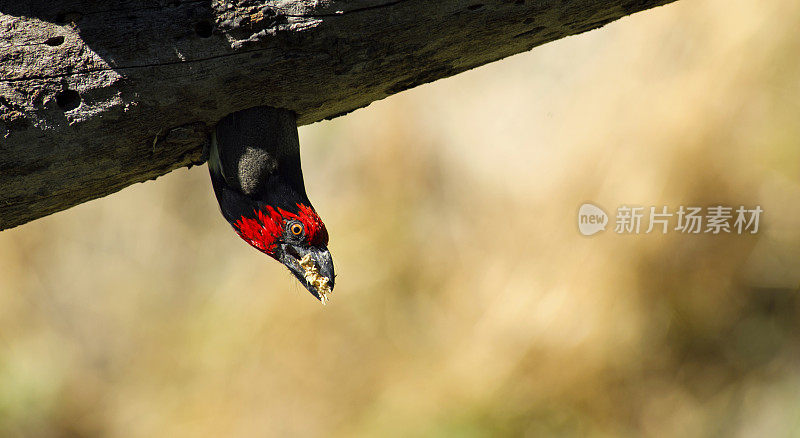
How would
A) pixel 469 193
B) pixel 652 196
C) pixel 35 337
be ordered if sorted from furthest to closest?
pixel 35 337 < pixel 469 193 < pixel 652 196

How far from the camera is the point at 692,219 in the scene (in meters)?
4.84

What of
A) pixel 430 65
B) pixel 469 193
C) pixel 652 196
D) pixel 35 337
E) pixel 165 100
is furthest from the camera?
pixel 35 337

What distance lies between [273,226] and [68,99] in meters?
0.59

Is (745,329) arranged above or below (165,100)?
above

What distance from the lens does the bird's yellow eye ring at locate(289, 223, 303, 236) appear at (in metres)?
1.87

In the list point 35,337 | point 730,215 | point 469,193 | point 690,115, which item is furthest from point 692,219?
point 35,337

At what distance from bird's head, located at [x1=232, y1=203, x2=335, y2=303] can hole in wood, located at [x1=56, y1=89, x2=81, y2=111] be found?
0.52m

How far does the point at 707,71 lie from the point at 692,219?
3.36 ft

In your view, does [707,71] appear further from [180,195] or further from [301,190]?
[180,195]

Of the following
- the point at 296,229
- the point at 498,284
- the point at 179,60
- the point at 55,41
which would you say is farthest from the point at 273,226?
the point at 498,284

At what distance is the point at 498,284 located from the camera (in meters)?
4.99
